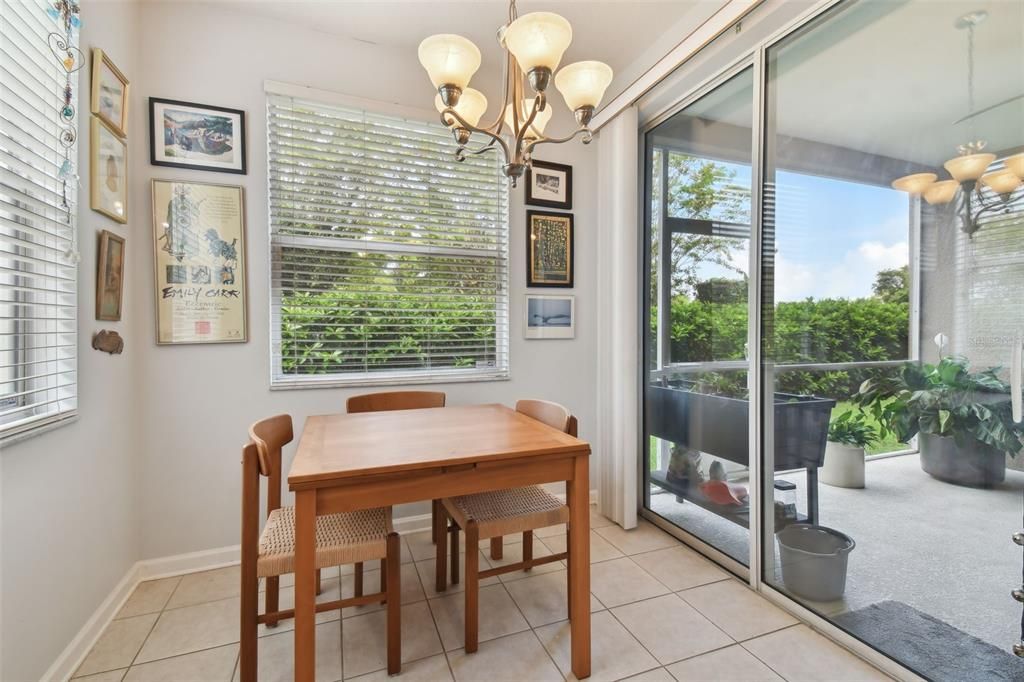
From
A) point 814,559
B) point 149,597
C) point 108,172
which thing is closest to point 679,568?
point 814,559

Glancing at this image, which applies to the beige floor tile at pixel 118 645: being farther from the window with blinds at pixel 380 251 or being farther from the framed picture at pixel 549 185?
the framed picture at pixel 549 185

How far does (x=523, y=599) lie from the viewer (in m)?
1.95

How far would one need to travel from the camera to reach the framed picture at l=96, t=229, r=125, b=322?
174cm

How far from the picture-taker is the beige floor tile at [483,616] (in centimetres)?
172

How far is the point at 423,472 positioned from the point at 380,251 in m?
1.54

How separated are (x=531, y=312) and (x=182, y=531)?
86.1 inches

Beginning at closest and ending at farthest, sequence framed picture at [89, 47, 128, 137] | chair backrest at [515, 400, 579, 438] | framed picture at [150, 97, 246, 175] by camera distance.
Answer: framed picture at [89, 47, 128, 137], chair backrest at [515, 400, 579, 438], framed picture at [150, 97, 246, 175]

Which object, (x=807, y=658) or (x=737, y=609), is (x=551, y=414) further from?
(x=807, y=658)

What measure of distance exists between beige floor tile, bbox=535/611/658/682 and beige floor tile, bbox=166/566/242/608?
1457 mm

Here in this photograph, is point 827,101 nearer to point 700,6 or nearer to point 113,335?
point 700,6

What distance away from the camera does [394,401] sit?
2352 mm

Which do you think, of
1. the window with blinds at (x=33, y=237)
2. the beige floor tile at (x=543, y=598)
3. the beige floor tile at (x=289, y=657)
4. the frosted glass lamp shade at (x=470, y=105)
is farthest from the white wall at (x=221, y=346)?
the beige floor tile at (x=543, y=598)

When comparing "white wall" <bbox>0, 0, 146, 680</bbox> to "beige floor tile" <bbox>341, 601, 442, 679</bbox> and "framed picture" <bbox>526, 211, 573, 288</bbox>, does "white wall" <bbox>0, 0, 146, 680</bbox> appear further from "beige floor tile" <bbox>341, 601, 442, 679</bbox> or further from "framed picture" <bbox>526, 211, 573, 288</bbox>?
"framed picture" <bbox>526, 211, 573, 288</bbox>

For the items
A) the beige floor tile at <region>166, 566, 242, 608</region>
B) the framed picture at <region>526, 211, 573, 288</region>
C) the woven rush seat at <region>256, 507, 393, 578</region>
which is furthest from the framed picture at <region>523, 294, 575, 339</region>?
the beige floor tile at <region>166, 566, 242, 608</region>
